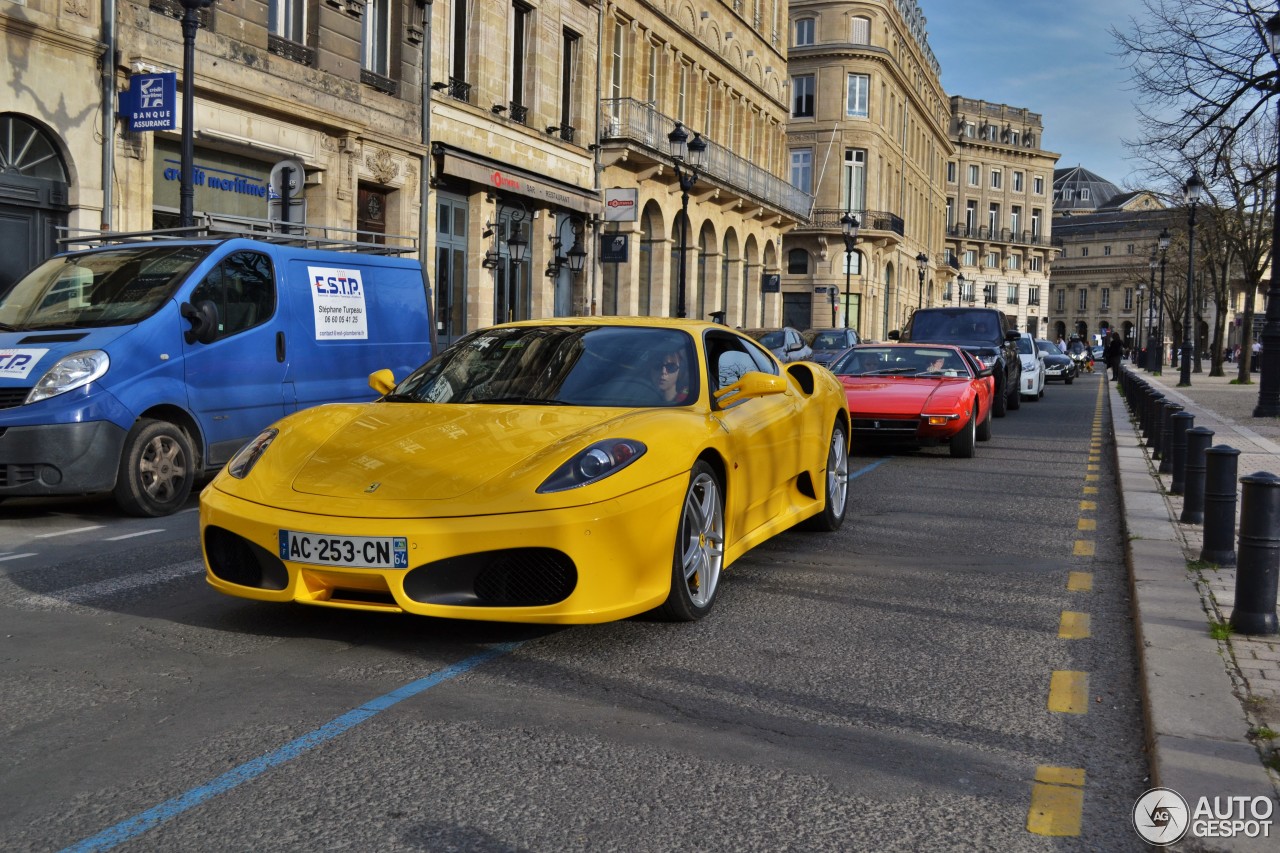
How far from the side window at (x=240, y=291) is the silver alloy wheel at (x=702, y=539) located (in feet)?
17.5

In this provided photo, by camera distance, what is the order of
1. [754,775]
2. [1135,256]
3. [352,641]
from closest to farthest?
[754,775]
[352,641]
[1135,256]

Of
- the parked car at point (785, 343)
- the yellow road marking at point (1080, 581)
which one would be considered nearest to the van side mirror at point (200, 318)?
the yellow road marking at point (1080, 581)

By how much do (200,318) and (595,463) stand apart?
531 centimetres

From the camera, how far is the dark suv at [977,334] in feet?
70.4

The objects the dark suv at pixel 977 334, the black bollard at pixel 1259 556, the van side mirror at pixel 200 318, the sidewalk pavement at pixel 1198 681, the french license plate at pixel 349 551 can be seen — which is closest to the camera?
the sidewalk pavement at pixel 1198 681

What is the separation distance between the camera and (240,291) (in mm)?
10094

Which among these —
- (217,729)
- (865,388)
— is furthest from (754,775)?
(865,388)

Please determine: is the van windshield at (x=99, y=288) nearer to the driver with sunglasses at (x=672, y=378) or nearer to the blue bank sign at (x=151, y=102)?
the driver with sunglasses at (x=672, y=378)

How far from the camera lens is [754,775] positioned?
3785 millimetres

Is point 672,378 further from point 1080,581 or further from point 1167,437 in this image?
point 1167,437

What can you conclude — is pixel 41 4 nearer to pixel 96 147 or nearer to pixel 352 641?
pixel 96 147

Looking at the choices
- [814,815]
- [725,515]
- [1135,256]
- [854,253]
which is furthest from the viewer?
[1135,256]

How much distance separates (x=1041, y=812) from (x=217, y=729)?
2516 millimetres

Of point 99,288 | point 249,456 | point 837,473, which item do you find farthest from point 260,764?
point 99,288
